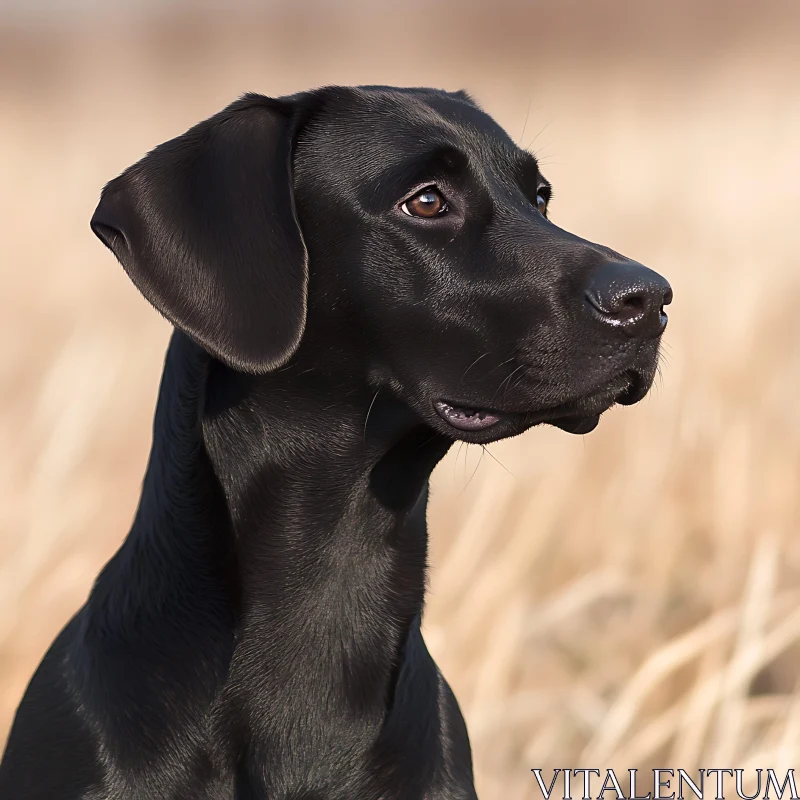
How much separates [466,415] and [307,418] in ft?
1.07

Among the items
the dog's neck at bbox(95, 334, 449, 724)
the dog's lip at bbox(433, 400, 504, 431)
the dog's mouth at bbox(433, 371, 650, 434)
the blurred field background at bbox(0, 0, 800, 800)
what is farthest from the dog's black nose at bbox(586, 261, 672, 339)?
the blurred field background at bbox(0, 0, 800, 800)

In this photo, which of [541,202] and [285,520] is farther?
[541,202]

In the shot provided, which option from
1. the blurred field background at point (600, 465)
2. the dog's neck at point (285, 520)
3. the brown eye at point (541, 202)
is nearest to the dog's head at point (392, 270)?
the dog's neck at point (285, 520)

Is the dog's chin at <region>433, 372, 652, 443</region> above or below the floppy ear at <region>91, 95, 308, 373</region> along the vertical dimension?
below

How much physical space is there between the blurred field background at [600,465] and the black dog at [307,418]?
1.67 feet

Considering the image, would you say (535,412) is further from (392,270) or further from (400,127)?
(400,127)

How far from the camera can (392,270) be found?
7.44ft

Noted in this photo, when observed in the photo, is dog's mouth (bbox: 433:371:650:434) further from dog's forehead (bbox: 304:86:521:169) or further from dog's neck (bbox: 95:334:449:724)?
dog's forehead (bbox: 304:86:521:169)

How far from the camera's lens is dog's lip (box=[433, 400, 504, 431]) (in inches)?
88.4

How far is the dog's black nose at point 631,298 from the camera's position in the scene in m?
2.05

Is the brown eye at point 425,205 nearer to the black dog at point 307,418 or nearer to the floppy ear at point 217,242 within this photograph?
the black dog at point 307,418

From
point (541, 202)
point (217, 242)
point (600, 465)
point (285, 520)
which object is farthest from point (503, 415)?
point (600, 465)

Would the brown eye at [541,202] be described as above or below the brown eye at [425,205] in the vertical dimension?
below

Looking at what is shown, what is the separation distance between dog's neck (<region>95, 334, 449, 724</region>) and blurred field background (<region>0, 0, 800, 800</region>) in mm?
416
